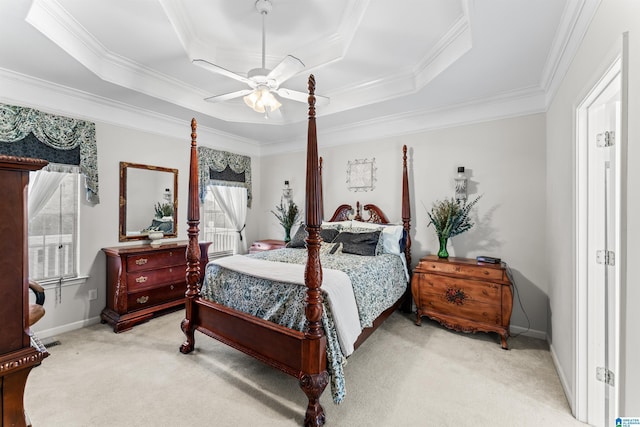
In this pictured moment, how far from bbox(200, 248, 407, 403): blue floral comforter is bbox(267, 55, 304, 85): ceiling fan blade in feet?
5.55

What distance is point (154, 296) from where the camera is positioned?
139 inches

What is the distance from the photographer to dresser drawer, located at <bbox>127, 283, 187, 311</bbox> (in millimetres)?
3318

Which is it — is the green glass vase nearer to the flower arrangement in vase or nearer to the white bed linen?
the flower arrangement in vase

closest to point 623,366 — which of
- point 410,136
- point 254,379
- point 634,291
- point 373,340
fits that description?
point 634,291

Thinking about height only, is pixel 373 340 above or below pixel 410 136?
below

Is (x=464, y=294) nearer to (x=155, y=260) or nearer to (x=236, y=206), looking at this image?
(x=155, y=260)

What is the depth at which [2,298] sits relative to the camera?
27.1 inches

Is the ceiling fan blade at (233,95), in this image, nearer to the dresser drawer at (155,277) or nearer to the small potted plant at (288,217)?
the dresser drawer at (155,277)

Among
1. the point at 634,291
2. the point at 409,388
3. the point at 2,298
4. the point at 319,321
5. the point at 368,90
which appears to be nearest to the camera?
the point at 2,298

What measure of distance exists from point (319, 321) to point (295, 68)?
1.92m

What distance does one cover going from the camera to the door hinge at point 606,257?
5.96 ft

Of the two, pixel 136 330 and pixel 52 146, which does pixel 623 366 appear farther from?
pixel 52 146

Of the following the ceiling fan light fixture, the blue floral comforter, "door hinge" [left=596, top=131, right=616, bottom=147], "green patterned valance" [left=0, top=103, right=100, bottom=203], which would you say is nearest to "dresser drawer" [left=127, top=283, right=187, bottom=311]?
the blue floral comforter

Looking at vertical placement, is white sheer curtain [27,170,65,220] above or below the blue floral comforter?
above
